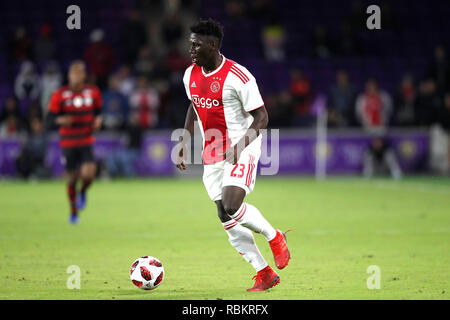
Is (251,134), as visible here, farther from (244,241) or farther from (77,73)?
(77,73)

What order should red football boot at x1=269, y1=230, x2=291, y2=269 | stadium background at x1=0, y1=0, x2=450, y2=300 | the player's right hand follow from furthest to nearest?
stadium background at x1=0, y1=0, x2=450, y2=300, the player's right hand, red football boot at x1=269, y1=230, x2=291, y2=269

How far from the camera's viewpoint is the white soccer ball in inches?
297

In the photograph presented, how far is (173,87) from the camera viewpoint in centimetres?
2383

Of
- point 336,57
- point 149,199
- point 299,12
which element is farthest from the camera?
point 299,12

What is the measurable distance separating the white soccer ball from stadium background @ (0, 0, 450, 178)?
1469cm

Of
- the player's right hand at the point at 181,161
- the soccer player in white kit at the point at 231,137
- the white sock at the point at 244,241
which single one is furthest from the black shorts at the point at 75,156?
the white sock at the point at 244,241

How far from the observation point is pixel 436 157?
75.8 feet

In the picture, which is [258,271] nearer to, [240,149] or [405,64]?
[240,149]

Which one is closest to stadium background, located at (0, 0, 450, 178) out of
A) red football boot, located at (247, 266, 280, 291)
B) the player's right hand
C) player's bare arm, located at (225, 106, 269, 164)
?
the player's right hand

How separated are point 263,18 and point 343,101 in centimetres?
418

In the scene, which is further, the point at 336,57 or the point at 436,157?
the point at 336,57

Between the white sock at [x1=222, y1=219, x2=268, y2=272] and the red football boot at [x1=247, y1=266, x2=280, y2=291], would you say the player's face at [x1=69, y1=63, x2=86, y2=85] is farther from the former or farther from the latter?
the red football boot at [x1=247, y1=266, x2=280, y2=291]

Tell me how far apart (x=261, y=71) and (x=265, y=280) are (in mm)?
17561

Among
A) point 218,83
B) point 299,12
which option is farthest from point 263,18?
point 218,83
